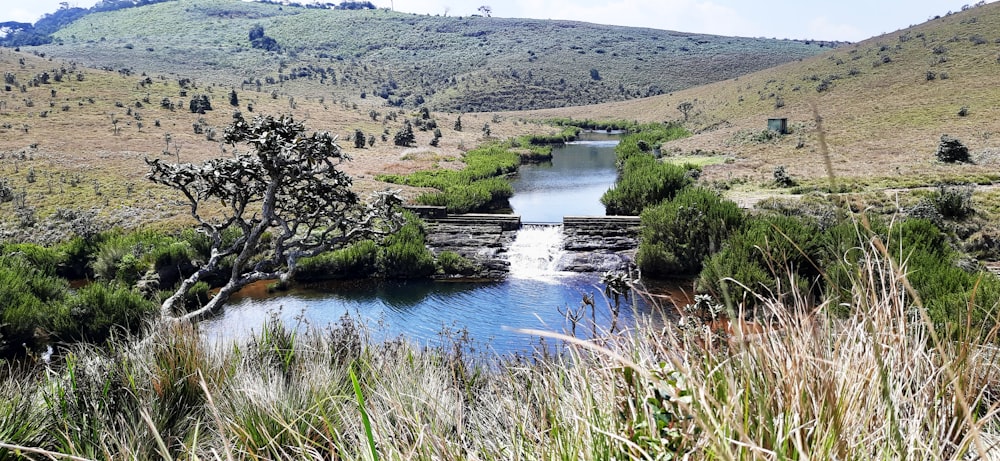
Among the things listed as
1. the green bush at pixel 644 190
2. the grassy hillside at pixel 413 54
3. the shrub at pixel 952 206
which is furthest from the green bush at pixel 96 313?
the grassy hillside at pixel 413 54

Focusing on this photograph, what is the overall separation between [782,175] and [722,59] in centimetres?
9112

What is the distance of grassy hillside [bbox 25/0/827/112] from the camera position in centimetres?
8325

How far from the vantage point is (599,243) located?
59.4 ft

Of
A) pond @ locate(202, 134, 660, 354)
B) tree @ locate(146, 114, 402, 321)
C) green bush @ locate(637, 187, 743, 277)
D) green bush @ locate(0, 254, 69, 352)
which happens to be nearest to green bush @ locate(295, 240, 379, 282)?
pond @ locate(202, 134, 660, 354)

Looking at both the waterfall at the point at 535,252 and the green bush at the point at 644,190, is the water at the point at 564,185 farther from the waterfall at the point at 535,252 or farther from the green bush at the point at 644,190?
the waterfall at the point at 535,252

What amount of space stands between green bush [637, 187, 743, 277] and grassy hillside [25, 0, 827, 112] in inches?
2461

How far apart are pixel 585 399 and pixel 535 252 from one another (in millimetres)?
15337

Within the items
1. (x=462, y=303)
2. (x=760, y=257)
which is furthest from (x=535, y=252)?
(x=760, y=257)

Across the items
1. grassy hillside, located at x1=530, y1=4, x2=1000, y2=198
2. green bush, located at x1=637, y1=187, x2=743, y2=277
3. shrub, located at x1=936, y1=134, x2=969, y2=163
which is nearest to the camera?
green bush, located at x1=637, y1=187, x2=743, y2=277

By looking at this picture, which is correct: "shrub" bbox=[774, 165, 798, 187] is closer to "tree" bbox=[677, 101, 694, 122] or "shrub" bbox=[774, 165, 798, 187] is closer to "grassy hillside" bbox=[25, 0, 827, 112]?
"tree" bbox=[677, 101, 694, 122]

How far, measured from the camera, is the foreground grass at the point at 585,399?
179cm

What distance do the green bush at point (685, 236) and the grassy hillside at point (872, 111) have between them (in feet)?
9.95

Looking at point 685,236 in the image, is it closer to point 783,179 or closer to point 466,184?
point 783,179

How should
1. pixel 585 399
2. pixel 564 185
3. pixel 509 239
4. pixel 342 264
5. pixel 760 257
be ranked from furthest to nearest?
pixel 564 185 < pixel 509 239 < pixel 342 264 < pixel 760 257 < pixel 585 399
